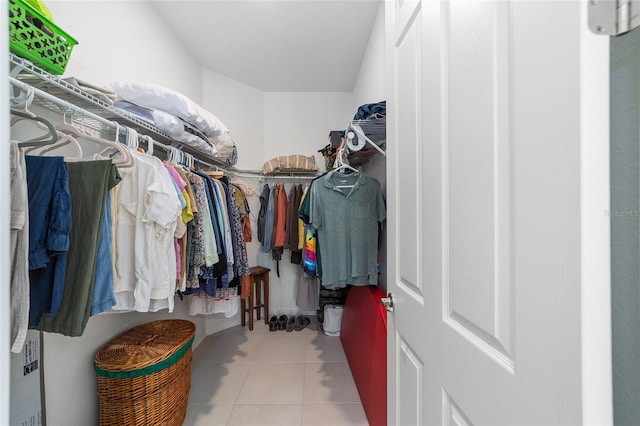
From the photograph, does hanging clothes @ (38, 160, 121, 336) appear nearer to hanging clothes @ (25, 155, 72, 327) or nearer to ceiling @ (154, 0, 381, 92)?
hanging clothes @ (25, 155, 72, 327)

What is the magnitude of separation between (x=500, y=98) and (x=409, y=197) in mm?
400

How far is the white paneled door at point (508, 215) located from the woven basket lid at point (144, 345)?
124 centimetres

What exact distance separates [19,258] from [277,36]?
2.17 meters

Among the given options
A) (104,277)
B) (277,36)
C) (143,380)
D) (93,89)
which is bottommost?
(143,380)

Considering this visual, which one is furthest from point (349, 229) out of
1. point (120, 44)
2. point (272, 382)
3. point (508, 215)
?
point (120, 44)

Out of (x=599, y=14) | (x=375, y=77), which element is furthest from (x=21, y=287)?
(x=375, y=77)

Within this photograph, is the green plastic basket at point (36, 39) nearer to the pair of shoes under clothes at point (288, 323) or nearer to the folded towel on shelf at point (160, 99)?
the folded towel on shelf at point (160, 99)

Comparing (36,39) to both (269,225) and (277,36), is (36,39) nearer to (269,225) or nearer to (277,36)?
(277,36)

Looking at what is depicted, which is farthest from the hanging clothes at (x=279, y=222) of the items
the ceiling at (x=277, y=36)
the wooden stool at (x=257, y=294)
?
the ceiling at (x=277, y=36)

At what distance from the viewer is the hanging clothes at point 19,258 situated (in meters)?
0.62

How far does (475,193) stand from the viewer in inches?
19.2

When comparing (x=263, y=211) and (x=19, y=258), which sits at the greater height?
(x=263, y=211)

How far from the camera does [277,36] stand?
2.00m

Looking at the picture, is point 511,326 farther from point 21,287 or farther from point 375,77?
point 375,77
